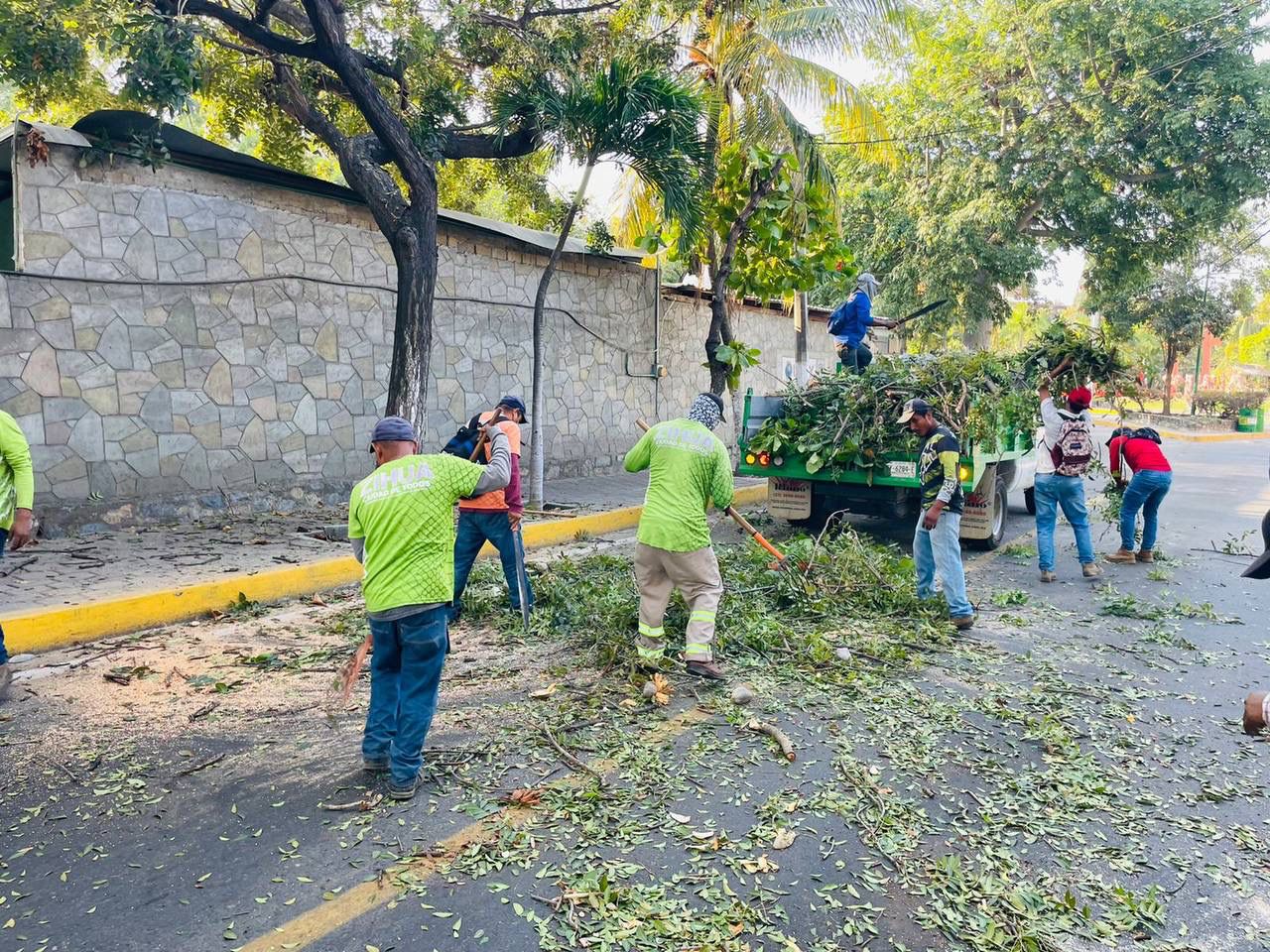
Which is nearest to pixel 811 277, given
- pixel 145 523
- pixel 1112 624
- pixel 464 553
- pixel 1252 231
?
pixel 1112 624

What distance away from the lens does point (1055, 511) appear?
308 inches

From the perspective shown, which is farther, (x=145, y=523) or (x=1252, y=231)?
(x=1252, y=231)

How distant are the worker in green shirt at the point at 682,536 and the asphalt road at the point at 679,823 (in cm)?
35

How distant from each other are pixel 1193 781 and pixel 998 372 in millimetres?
6043

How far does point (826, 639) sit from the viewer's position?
5648 mm

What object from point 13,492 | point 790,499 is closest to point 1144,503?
point 790,499

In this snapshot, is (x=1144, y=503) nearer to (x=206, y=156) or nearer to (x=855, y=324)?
(x=855, y=324)

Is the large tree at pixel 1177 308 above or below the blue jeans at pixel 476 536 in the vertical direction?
above

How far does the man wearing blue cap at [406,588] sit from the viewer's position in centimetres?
351

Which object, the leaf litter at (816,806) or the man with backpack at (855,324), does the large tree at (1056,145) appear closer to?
the man with backpack at (855,324)

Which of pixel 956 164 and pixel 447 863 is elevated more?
pixel 956 164

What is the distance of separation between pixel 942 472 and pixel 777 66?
802cm

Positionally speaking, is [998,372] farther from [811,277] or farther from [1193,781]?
[1193,781]

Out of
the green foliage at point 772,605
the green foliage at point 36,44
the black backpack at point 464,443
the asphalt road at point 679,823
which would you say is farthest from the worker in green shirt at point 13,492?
the green foliage at point 36,44
